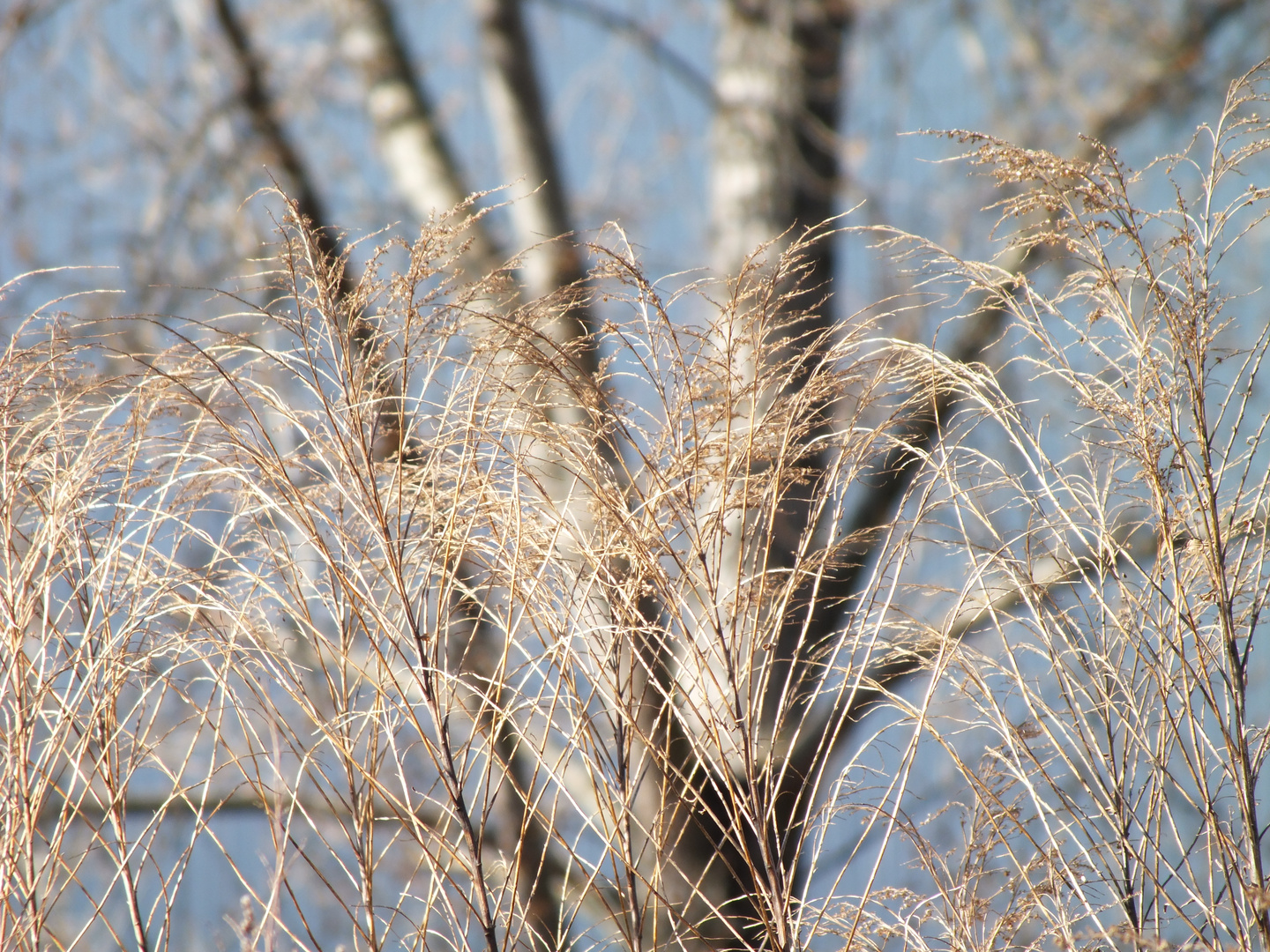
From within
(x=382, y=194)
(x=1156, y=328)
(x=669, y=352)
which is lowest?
(x=1156, y=328)

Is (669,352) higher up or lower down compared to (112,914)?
higher up

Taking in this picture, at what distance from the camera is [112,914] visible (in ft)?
16.0

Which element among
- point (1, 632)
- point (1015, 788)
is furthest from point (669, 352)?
point (1015, 788)

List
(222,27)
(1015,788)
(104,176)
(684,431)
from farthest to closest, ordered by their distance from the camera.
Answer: (104,176) → (222,27) → (1015,788) → (684,431)

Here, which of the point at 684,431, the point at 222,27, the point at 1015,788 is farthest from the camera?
the point at 222,27

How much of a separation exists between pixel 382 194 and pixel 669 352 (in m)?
3.73

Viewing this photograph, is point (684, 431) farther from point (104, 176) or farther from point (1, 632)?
point (104, 176)

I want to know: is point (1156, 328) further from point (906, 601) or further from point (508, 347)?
point (906, 601)

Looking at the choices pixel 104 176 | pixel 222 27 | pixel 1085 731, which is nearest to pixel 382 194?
pixel 222 27

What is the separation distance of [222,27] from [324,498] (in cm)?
329

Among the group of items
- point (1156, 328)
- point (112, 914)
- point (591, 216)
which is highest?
point (591, 216)

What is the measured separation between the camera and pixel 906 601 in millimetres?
4207

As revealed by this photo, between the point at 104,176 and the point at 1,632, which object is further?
the point at 104,176

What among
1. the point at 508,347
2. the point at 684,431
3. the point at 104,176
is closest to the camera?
the point at 508,347
